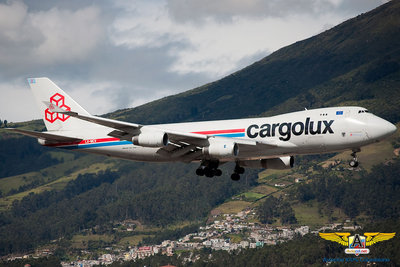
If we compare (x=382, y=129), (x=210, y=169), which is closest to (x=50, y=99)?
(x=210, y=169)

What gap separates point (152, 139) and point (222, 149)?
7143 mm

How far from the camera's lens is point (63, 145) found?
70688 millimetres

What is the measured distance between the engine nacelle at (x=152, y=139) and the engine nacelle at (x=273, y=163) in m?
13.0

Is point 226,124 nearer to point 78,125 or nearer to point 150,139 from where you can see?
point 150,139

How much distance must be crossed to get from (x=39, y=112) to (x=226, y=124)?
25.5m

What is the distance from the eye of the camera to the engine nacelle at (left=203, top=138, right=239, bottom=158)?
2379 inches

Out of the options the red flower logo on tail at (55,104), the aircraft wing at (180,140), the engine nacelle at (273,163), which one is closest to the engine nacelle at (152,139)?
the aircraft wing at (180,140)

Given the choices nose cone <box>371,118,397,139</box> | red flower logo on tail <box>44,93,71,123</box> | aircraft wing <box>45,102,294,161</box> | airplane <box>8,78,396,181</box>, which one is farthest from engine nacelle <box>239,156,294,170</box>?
red flower logo on tail <box>44,93,71,123</box>

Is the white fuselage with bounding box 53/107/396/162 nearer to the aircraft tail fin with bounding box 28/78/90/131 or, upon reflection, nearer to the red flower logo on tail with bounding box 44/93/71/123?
the aircraft tail fin with bounding box 28/78/90/131

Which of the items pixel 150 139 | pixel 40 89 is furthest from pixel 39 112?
pixel 150 139

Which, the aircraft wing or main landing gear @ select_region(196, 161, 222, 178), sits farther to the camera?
main landing gear @ select_region(196, 161, 222, 178)

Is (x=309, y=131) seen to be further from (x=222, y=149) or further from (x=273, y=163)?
(x=273, y=163)

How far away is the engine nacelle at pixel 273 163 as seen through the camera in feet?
226

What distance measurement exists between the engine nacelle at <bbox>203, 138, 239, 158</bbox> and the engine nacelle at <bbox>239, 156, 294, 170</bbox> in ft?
30.5
